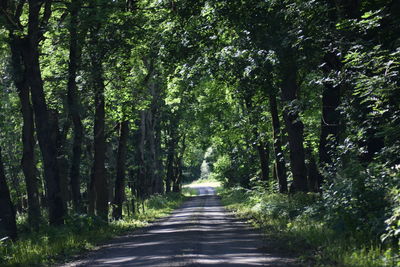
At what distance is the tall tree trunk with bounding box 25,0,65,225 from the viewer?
18.8 m

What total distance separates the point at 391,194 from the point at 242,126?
79.2ft

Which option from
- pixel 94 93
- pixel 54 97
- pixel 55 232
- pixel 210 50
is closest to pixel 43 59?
pixel 54 97

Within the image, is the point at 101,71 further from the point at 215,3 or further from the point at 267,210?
the point at 267,210

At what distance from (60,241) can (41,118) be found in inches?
206

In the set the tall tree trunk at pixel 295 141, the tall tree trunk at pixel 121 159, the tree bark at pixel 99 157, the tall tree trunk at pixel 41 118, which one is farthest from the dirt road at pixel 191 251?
the tall tree trunk at pixel 121 159

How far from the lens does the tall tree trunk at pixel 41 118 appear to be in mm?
18828

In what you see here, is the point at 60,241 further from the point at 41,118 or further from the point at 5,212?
Answer: the point at 41,118

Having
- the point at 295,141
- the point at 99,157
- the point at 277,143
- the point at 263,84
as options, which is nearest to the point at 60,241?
the point at 263,84

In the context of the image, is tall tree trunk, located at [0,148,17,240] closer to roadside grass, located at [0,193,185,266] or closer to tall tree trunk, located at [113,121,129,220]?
roadside grass, located at [0,193,185,266]

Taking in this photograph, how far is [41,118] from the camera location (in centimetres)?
1897

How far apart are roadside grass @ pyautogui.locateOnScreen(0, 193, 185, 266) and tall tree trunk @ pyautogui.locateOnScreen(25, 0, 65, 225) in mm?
768

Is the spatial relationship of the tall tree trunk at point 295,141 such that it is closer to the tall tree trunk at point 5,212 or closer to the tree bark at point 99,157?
the tree bark at point 99,157

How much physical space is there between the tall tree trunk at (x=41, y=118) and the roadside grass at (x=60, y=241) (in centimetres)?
77

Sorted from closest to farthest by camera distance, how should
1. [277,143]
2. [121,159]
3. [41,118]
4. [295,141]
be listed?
[41,118]
[295,141]
[277,143]
[121,159]
